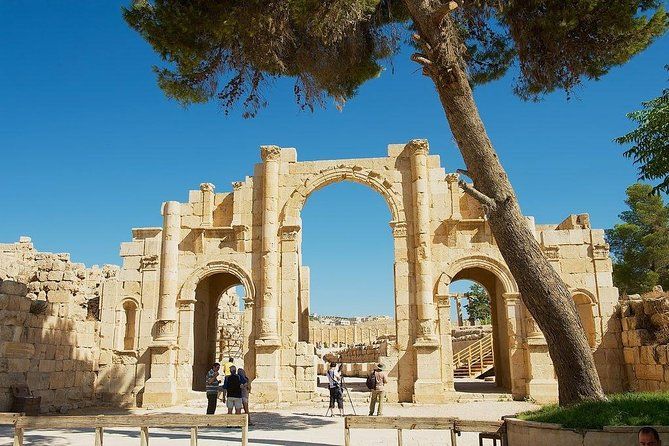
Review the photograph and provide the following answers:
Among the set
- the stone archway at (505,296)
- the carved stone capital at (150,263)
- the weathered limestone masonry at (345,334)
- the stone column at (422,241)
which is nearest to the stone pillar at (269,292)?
the carved stone capital at (150,263)

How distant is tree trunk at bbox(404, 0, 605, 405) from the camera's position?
8.48m

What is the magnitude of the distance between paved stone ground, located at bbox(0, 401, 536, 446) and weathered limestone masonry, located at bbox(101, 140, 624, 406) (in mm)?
2029

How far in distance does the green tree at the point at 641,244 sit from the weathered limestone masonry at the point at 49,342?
91.8 feet

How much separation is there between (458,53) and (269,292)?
32.4ft

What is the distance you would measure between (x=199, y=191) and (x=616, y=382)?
13.7 m

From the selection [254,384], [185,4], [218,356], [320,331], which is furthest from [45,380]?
[320,331]

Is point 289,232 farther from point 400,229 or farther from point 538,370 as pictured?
point 538,370

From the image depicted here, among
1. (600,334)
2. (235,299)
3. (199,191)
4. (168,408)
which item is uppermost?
(199,191)

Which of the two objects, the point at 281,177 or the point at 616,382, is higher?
the point at 281,177

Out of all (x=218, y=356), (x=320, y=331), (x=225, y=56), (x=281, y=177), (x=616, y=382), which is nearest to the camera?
(x=225, y=56)

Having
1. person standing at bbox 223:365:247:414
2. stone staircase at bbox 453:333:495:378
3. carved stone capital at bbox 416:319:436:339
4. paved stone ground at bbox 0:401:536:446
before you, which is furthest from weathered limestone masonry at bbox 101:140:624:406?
stone staircase at bbox 453:333:495:378

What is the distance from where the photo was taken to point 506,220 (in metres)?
9.01

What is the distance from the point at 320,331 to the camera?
143ft

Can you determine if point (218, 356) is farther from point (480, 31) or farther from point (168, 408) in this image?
point (480, 31)
